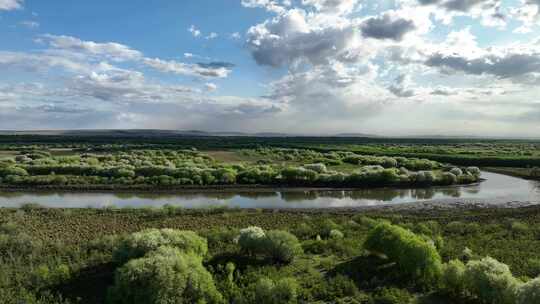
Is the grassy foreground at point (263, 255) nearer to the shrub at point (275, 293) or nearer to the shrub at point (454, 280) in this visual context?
the shrub at point (275, 293)

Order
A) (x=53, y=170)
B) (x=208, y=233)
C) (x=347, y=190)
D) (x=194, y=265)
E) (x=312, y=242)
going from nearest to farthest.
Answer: (x=194, y=265) < (x=312, y=242) < (x=208, y=233) < (x=347, y=190) < (x=53, y=170)

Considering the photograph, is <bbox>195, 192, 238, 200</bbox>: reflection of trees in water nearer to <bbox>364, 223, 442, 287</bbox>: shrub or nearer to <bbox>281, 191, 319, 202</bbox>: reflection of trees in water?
<bbox>281, 191, 319, 202</bbox>: reflection of trees in water

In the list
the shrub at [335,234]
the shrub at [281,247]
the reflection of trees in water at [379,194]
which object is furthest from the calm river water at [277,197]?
the shrub at [281,247]

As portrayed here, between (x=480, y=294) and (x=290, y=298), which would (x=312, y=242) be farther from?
(x=480, y=294)

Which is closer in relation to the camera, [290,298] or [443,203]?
[290,298]

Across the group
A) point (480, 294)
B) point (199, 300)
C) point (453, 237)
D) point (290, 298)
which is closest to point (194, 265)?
point (199, 300)

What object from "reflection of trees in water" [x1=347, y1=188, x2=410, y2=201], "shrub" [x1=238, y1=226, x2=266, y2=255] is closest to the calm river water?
"reflection of trees in water" [x1=347, y1=188, x2=410, y2=201]
